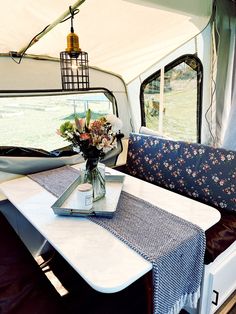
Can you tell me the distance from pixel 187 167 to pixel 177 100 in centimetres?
149

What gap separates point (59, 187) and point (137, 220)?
61 centimetres

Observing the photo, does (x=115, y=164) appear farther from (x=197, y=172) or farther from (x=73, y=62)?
(x=73, y=62)

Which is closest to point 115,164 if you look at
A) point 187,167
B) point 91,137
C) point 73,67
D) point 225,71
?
point 187,167

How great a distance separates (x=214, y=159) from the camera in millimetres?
1627

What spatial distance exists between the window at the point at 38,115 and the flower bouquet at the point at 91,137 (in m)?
0.83

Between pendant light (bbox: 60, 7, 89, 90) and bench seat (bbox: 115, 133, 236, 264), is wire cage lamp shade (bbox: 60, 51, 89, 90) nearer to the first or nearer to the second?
pendant light (bbox: 60, 7, 89, 90)

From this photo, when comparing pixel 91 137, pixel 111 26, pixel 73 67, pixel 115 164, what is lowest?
pixel 115 164

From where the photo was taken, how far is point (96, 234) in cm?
100

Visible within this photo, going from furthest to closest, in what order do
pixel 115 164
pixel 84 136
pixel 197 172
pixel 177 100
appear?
pixel 177 100
pixel 115 164
pixel 197 172
pixel 84 136

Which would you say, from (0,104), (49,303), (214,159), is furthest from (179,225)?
(0,104)

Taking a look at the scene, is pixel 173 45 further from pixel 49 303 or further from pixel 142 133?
pixel 49 303

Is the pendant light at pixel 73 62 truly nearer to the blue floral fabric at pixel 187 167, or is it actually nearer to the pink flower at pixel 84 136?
the pink flower at pixel 84 136

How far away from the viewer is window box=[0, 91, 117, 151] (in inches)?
85.0

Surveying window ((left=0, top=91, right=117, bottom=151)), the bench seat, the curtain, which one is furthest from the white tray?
the curtain
